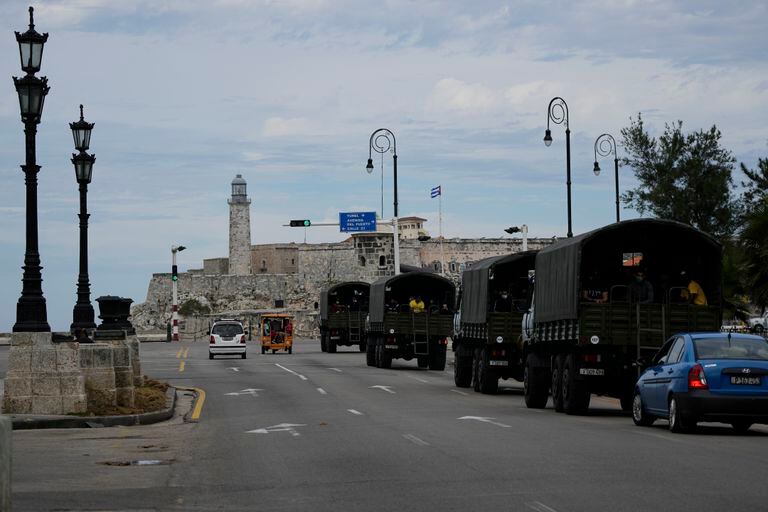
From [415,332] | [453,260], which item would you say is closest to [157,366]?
[415,332]

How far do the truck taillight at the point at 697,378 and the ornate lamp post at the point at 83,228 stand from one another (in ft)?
56.9

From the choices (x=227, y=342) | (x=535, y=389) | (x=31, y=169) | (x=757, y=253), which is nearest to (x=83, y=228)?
(x=31, y=169)

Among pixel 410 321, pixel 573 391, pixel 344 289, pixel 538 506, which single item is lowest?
pixel 538 506

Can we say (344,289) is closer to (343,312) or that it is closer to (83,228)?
(343,312)

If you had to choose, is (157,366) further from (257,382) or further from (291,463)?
(291,463)

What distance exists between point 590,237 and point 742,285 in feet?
50.7

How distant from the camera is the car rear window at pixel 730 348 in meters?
19.9

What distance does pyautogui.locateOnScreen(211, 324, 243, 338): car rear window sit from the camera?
59625 mm

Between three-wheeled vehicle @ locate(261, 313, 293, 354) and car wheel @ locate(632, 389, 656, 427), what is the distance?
46.4 m

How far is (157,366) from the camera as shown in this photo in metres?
50.3

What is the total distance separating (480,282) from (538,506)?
2293 cm

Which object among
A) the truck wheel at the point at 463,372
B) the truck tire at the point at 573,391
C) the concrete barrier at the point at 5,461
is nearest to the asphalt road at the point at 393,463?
the truck tire at the point at 573,391

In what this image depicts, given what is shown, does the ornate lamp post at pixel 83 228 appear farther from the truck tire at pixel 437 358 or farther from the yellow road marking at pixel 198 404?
the truck tire at pixel 437 358

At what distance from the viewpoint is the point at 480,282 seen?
34438mm
